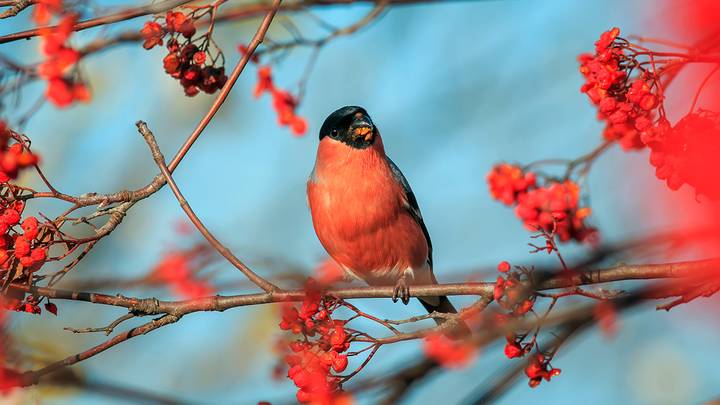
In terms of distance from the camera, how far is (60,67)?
8.42 ft

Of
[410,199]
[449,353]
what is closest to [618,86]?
[449,353]

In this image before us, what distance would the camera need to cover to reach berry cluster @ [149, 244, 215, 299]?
9.22 feet

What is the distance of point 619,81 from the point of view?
9.27ft

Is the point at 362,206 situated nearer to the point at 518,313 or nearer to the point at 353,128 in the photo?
the point at 353,128

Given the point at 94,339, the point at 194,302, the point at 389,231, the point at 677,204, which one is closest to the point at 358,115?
the point at 389,231

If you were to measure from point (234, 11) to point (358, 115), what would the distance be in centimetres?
187

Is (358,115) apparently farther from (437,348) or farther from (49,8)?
(437,348)

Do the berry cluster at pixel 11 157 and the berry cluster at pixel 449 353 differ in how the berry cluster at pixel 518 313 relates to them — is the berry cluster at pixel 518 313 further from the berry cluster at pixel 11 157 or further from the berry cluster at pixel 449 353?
the berry cluster at pixel 11 157

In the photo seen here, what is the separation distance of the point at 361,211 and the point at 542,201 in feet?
7.26

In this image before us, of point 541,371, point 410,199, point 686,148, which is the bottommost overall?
point 541,371

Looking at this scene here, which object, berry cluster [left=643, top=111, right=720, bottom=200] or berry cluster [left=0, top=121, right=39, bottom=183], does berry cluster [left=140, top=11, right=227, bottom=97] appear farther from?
berry cluster [left=643, top=111, right=720, bottom=200]

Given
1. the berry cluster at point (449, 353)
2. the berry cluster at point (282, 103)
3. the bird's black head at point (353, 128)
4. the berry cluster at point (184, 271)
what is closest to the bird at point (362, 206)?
the bird's black head at point (353, 128)

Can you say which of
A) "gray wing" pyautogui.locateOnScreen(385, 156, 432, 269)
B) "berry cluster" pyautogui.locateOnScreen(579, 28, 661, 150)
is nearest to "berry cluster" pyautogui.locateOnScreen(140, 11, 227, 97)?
"berry cluster" pyautogui.locateOnScreen(579, 28, 661, 150)

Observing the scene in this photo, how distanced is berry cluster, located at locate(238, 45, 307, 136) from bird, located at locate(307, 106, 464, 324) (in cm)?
121
